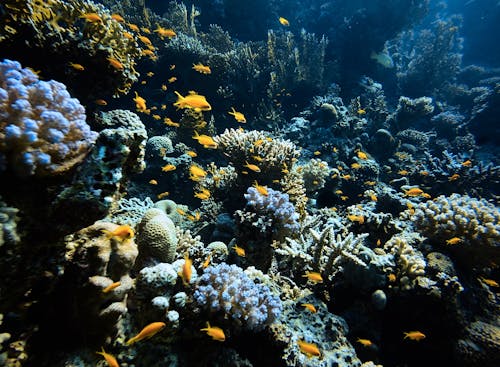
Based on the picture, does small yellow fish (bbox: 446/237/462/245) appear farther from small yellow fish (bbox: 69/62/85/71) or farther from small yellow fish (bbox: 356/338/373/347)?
small yellow fish (bbox: 69/62/85/71)

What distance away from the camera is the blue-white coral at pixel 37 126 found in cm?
177

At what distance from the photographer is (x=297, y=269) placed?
4598 millimetres

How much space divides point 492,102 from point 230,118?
12809 millimetres

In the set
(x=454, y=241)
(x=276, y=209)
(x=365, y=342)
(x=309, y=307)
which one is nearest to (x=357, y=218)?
(x=454, y=241)

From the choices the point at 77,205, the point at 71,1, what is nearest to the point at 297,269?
the point at 77,205

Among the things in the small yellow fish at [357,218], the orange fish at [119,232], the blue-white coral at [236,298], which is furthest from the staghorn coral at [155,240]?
the small yellow fish at [357,218]

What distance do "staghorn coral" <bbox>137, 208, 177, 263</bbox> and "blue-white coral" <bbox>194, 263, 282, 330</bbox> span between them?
1.97ft

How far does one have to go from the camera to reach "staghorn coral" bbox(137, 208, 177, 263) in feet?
10.8

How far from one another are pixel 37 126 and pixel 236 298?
2474 millimetres

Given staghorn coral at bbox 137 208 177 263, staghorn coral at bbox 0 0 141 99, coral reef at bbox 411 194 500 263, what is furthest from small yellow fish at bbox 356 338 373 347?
staghorn coral at bbox 0 0 141 99

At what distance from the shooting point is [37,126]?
1.87 meters

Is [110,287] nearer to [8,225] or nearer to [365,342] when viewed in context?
[8,225]

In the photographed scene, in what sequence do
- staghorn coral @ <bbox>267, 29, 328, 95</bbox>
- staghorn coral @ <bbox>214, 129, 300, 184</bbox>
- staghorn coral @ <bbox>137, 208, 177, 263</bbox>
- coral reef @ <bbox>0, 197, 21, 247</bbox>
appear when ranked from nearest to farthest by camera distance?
coral reef @ <bbox>0, 197, 21, 247</bbox>, staghorn coral @ <bbox>137, 208, 177, 263</bbox>, staghorn coral @ <bbox>214, 129, 300, 184</bbox>, staghorn coral @ <bbox>267, 29, 328, 95</bbox>

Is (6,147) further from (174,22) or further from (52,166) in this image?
(174,22)
